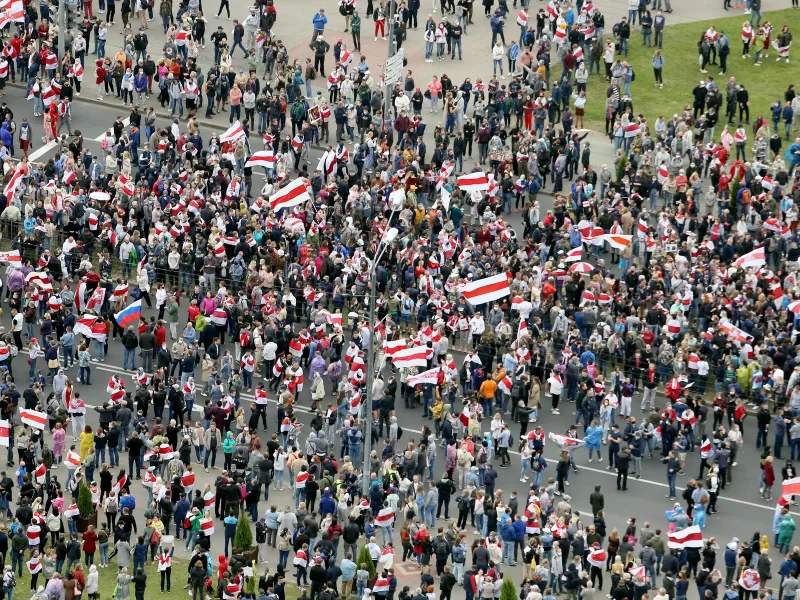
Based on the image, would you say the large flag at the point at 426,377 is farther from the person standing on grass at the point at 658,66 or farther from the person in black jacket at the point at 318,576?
the person standing on grass at the point at 658,66

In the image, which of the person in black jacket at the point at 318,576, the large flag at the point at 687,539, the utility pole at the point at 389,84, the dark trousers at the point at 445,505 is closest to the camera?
the person in black jacket at the point at 318,576

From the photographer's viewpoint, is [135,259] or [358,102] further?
[358,102]

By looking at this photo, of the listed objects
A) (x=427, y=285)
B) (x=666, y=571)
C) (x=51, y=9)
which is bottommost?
(x=666, y=571)

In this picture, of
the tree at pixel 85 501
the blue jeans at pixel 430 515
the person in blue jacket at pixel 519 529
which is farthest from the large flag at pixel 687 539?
the tree at pixel 85 501

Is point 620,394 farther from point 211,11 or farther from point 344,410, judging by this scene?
point 211,11

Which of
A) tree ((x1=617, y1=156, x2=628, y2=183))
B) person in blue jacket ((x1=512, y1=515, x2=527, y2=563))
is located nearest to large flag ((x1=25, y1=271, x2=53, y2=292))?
person in blue jacket ((x1=512, y1=515, x2=527, y2=563))

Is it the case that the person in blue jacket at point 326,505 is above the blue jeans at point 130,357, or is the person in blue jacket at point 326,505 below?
below

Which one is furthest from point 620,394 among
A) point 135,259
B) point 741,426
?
point 135,259
